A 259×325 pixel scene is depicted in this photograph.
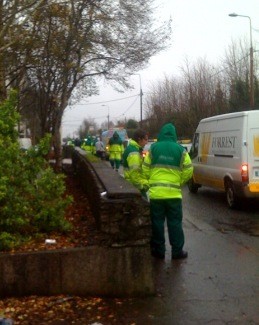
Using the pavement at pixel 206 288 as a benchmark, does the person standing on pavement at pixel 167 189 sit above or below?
above

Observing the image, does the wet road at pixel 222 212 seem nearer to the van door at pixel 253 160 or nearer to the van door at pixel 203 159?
the van door at pixel 203 159

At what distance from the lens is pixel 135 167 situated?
8.91m

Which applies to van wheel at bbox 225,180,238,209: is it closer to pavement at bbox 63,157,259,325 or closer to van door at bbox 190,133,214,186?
van door at bbox 190,133,214,186

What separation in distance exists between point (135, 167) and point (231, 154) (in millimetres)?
5563

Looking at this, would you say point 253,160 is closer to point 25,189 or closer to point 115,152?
point 25,189

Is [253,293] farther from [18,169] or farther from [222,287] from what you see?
[18,169]

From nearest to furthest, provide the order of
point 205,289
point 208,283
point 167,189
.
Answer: point 205,289 → point 208,283 → point 167,189

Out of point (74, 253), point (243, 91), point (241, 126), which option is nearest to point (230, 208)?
point (241, 126)

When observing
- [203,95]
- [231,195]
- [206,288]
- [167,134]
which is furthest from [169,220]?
[203,95]

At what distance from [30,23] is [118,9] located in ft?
9.06

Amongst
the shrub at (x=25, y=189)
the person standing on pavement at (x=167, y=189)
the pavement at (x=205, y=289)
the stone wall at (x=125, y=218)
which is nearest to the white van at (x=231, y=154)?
the pavement at (x=205, y=289)

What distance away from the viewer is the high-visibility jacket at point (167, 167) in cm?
823

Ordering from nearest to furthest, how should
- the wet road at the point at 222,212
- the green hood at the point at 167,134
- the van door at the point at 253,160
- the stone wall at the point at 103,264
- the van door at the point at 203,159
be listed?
the stone wall at the point at 103,264 < the green hood at the point at 167,134 < the wet road at the point at 222,212 < the van door at the point at 253,160 < the van door at the point at 203,159

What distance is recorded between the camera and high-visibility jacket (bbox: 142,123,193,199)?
823 centimetres
